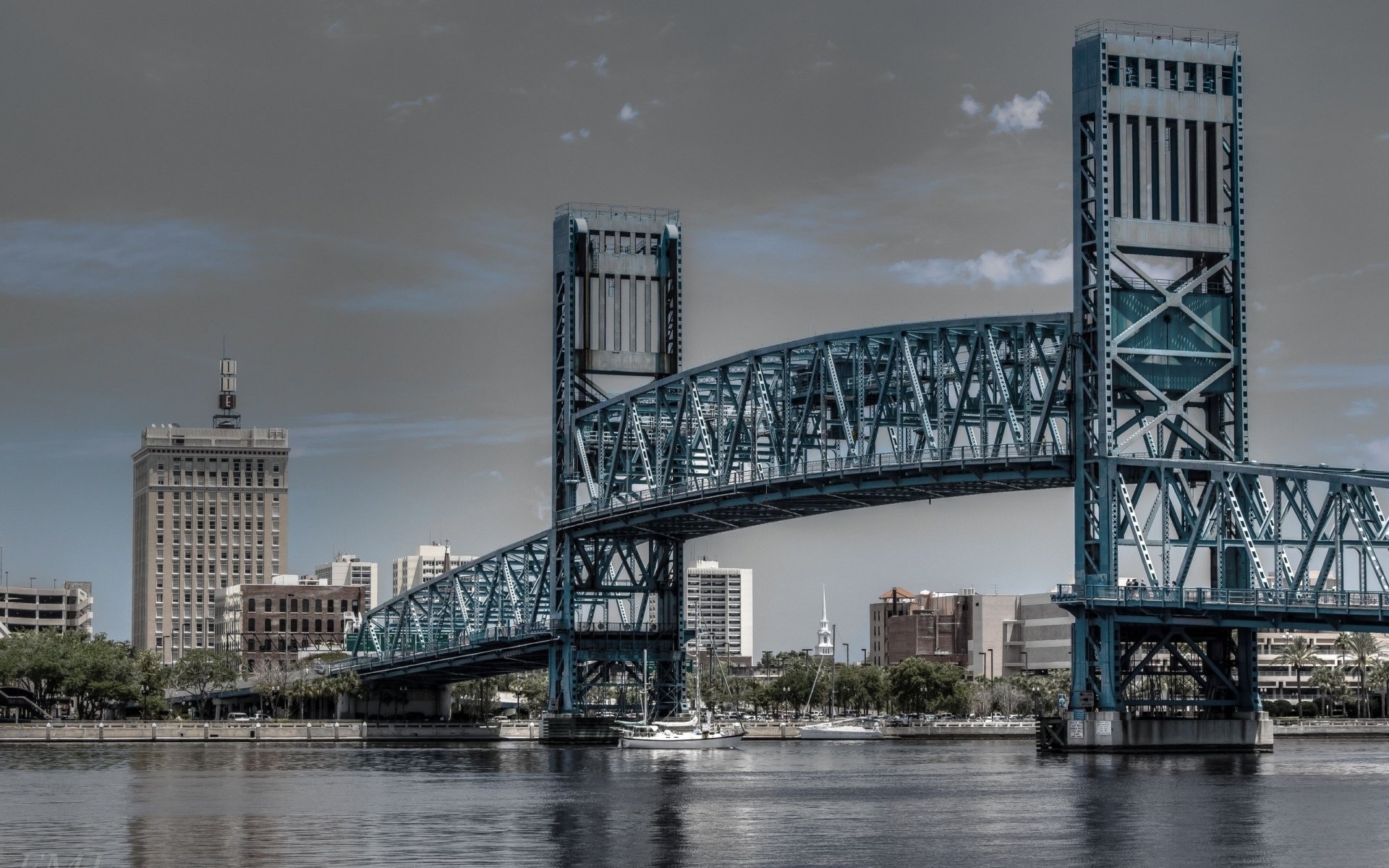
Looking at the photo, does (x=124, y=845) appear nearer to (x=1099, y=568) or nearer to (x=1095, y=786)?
Answer: (x=1095, y=786)

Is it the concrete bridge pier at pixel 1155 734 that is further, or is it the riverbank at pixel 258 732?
the riverbank at pixel 258 732

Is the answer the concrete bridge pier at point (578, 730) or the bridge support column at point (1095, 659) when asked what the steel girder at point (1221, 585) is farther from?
the concrete bridge pier at point (578, 730)

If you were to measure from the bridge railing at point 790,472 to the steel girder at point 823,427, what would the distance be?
0.43 ft

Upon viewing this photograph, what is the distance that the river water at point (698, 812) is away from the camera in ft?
227

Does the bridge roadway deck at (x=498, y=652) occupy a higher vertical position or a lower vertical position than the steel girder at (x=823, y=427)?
lower

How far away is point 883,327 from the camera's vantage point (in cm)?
13225

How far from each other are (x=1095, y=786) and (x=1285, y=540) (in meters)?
22.1

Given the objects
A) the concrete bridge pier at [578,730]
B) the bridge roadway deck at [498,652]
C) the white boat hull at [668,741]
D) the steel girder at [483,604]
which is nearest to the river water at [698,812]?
the white boat hull at [668,741]

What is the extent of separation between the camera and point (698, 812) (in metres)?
88.7

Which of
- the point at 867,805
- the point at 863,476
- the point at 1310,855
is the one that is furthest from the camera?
the point at 863,476

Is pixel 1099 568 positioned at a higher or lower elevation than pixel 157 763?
higher

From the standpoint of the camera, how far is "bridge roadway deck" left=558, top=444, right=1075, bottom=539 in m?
124

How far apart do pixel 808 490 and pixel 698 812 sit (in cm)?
4946

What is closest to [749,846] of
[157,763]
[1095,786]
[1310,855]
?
[1310,855]
